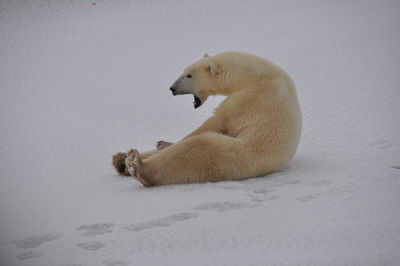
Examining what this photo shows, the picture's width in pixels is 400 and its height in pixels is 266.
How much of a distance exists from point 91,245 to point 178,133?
8.49 ft

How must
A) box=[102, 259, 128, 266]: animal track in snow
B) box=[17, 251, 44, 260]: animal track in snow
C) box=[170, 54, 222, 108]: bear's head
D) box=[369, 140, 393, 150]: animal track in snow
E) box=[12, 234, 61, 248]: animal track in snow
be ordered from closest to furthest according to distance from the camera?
box=[102, 259, 128, 266]: animal track in snow < box=[17, 251, 44, 260]: animal track in snow < box=[12, 234, 61, 248]: animal track in snow < box=[369, 140, 393, 150]: animal track in snow < box=[170, 54, 222, 108]: bear's head

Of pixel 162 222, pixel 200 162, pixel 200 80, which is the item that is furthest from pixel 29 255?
pixel 200 80

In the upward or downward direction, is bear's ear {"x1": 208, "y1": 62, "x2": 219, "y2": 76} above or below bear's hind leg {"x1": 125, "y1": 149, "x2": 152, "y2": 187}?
above

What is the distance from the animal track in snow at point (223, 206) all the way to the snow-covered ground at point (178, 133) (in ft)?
0.05

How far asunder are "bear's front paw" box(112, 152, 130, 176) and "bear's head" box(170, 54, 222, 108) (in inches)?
27.3

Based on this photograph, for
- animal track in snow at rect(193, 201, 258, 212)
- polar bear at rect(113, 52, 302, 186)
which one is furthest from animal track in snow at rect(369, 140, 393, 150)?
animal track in snow at rect(193, 201, 258, 212)

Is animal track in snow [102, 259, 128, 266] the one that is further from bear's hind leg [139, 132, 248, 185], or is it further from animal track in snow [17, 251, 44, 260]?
bear's hind leg [139, 132, 248, 185]

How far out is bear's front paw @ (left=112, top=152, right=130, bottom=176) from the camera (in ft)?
14.6

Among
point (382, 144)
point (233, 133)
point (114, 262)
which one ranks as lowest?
point (114, 262)

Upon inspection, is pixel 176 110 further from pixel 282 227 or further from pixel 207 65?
pixel 282 227

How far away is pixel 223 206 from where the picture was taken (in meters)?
3.45

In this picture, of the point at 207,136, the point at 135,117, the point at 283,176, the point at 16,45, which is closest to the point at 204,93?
the point at 207,136

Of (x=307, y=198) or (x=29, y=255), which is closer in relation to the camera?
(x=29, y=255)

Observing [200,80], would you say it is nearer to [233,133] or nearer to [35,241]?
[233,133]
